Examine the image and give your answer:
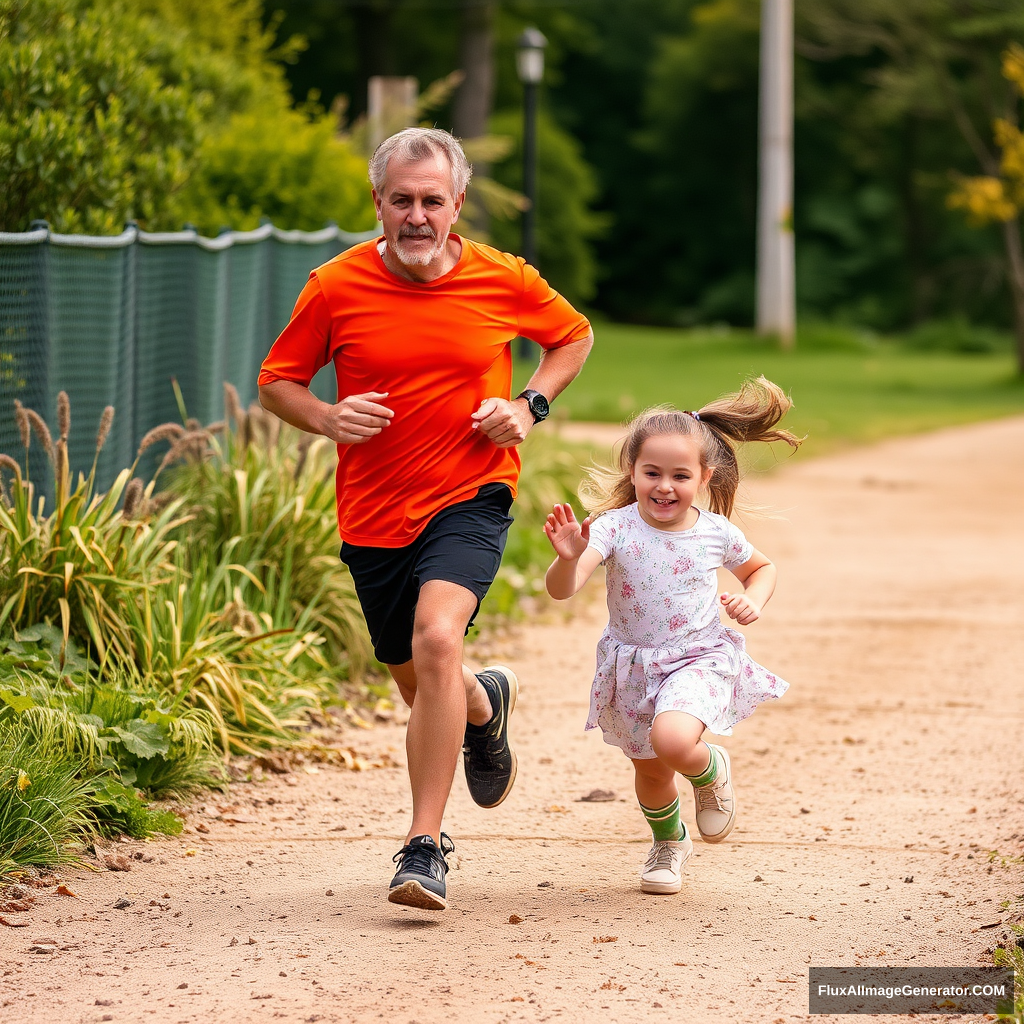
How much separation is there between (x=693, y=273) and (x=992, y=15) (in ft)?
85.8

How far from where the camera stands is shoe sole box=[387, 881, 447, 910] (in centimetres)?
387

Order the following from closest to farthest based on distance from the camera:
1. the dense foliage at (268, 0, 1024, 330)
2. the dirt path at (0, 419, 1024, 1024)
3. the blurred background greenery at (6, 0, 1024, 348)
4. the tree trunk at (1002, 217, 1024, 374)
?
the dirt path at (0, 419, 1024, 1024) → the blurred background greenery at (6, 0, 1024, 348) → the tree trunk at (1002, 217, 1024, 374) → the dense foliage at (268, 0, 1024, 330)

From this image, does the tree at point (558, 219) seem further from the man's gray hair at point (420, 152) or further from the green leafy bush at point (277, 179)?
the man's gray hair at point (420, 152)

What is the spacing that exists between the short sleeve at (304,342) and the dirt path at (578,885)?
1427 mm

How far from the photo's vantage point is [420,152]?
4117 millimetres

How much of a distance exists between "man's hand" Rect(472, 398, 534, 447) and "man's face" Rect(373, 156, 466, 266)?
432 millimetres

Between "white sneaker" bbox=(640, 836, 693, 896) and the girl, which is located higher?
the girl

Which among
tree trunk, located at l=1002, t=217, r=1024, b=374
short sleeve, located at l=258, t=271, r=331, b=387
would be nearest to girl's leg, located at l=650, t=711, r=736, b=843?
short sleeve, located at l=258, t=271, r=331, b=387

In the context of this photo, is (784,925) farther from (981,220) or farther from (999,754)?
(981,220)

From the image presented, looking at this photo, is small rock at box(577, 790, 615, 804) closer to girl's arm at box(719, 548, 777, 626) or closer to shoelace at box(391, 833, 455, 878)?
girl's arm at box(719, 548, 777, 626)

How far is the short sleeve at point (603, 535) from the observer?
4.18 m

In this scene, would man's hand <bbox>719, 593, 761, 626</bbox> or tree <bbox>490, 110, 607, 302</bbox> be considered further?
tree <bbox>490, 110, 607, 302</bbox>

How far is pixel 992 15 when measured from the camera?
84.8 feet

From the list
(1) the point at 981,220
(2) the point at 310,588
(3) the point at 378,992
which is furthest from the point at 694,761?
(1) the point at 981,220
